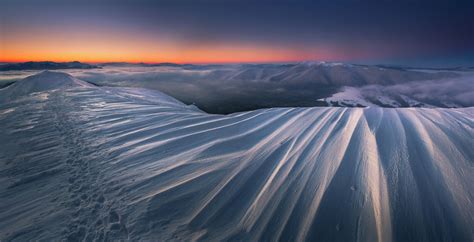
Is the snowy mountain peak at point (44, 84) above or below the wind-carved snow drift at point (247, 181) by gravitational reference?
above

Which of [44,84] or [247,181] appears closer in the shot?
[247,181]

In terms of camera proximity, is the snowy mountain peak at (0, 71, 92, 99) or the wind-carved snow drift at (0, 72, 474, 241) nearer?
the wind-carved snow drift at (0, 72, 474, 241)

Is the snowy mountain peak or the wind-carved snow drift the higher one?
the snowy mountain peak

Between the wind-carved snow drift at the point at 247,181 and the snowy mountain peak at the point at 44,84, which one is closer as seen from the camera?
the wind-carved snow drift at the point at 247,181

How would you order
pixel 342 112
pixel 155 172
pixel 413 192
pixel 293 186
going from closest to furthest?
pixel 413 192
pixel 293 186
pixel 155 172
pixel 342 112

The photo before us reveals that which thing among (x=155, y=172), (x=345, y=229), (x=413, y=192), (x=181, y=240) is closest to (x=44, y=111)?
(x=155, y=172)

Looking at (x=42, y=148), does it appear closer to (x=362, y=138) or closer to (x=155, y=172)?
(x=155, y=172)

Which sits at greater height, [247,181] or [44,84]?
[44,84]

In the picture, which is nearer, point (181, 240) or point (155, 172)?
point (181, 240)
